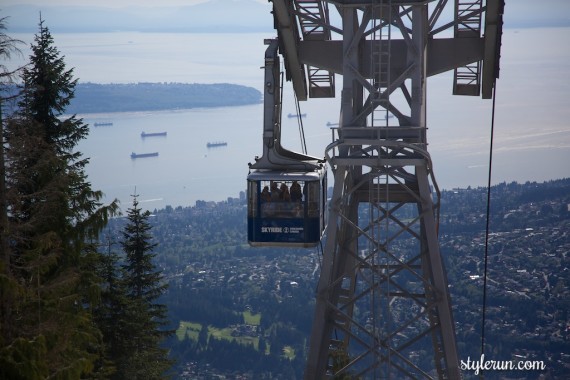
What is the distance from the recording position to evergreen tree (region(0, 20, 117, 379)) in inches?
433

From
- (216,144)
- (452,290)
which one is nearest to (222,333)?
(452,290)

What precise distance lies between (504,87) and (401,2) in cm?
10310

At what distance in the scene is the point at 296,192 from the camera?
50.6 ft

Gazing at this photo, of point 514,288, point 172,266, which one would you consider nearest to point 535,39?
point 172,266

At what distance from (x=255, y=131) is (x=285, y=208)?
134m

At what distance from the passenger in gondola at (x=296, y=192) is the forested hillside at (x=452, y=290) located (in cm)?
3024

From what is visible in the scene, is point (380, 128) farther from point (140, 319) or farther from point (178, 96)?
point (178, 96)

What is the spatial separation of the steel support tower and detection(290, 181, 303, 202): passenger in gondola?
0.69m

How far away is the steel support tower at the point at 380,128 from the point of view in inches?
570

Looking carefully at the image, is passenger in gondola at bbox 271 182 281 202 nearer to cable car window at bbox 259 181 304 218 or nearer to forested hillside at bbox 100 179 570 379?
cable car window at bbox 259 181 304 218

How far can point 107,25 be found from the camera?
19838 cm

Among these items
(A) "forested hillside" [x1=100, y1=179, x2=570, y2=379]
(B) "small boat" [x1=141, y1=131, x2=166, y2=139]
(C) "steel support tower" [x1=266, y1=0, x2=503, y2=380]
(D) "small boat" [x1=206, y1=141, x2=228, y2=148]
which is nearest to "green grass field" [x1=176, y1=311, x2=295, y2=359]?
(A) "forested hillside" [x1=100, y1=179, x2=570, y2=379]

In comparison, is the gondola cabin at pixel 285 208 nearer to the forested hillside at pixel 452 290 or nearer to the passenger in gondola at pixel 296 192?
the passenger in gondola at pixel 296 192

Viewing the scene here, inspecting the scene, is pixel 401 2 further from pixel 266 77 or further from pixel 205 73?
pixel 205 73
